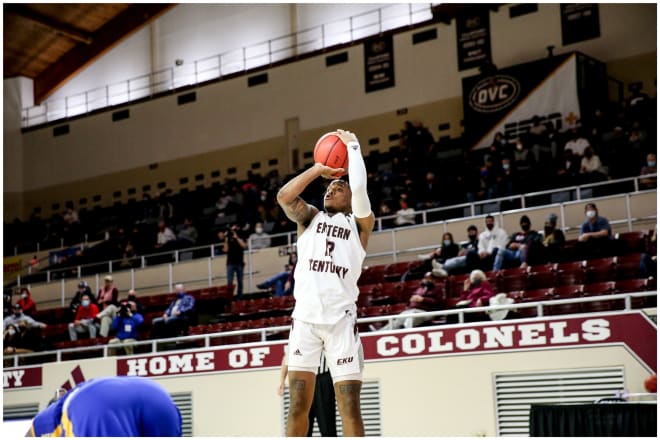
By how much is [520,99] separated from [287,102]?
21.9ft

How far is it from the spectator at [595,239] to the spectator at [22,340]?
28.9 feet

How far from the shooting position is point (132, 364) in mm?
13148

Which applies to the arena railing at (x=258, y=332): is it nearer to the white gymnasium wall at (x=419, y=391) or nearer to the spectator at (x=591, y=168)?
the white gymnasium wall at (x=419, y=391)

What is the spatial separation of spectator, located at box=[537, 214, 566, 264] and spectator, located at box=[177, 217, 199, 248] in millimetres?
9049

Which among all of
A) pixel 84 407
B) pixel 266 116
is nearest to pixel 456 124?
pixel 266 116

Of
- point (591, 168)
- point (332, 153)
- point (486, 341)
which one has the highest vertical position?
point (591, 168)

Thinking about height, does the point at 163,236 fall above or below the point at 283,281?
above

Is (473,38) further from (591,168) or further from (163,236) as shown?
(163,236)

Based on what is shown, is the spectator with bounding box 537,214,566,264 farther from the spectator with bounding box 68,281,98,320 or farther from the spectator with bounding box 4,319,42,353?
the spectator with bounding box 4,319,42,353

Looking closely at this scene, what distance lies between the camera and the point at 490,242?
13.6 m

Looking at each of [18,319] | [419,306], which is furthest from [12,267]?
[419,306]

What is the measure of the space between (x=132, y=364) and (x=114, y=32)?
1621 cm

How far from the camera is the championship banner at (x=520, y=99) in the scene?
61.0 ft

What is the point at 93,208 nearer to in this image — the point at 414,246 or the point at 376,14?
the point at 376,14
